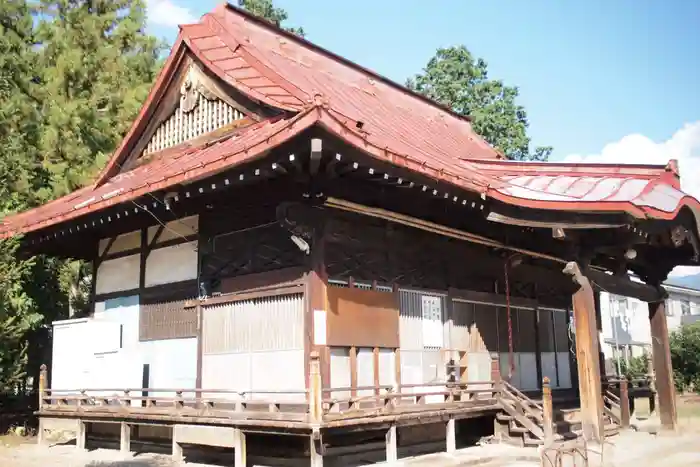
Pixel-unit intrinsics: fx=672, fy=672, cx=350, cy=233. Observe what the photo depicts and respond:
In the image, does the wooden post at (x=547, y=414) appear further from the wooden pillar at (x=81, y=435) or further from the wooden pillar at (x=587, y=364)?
the wooden pillar at (x=81, y=435)

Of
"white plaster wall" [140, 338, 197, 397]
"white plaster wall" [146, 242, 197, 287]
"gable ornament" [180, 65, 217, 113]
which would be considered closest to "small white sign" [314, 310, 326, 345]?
"white plaster wall" [140, 338, 197, 397]

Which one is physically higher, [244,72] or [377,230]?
[244,72]

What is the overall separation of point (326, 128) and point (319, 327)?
3382 mm

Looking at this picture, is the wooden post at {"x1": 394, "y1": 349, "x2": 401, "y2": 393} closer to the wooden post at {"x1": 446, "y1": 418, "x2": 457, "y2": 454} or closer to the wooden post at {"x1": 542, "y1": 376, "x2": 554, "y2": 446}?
the wooden post at {"x1": 446, "y1": 418, "x2": 457, "y2": 454}

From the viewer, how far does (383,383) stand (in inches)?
452

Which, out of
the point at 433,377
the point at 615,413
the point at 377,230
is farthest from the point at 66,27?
the point at 615,413

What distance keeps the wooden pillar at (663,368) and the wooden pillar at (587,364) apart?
14.5ft

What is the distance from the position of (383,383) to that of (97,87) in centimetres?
1383

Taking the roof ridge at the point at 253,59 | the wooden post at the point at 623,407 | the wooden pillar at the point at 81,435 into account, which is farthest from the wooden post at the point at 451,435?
the wooden pillar at the point at 81,435

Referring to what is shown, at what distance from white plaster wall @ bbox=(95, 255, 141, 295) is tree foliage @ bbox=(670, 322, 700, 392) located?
2520 centimetres

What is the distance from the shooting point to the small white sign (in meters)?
10.3

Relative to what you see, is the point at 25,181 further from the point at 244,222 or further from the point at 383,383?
the point at 383,383

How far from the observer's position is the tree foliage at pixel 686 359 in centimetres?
2980

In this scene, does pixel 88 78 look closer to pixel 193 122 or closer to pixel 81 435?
pixel 193 122
